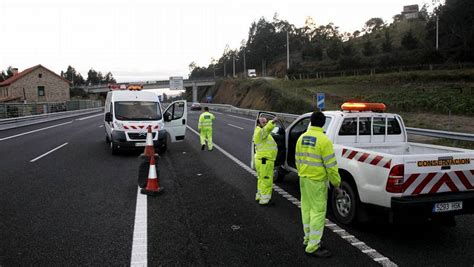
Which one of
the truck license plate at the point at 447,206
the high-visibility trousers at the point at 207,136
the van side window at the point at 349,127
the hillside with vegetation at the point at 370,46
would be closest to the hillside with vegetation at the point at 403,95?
the hillside with vegetation at the point at 370,46

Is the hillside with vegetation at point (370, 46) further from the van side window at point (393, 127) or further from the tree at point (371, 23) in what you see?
the van side window at point (393, 127)

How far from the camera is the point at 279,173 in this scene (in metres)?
A: 8.55

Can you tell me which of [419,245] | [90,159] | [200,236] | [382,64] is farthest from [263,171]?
[382,64]

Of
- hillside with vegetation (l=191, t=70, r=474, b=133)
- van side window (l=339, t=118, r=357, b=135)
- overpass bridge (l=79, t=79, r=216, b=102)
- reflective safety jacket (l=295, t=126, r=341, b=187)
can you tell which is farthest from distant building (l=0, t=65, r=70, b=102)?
reflective safety jacket (l=295, t=126, r=341, b=187)

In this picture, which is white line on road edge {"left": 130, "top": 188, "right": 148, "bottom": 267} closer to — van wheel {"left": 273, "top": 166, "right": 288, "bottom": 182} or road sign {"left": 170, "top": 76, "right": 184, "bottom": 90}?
van wheel {"left": 273, "top": 166, "right": 288, "bottom": 182}

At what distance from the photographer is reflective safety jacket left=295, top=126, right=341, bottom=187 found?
15.5ft

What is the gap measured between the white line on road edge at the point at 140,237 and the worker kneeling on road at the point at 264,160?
2.03 m

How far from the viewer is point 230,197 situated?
7.27 m

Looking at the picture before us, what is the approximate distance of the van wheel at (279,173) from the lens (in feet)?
27.5

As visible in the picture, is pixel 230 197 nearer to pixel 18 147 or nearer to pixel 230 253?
pixel 230 253

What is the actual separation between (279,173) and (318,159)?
151 inches

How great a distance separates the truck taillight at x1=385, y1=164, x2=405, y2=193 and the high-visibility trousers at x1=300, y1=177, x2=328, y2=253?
0.85m

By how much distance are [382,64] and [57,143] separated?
58359 millimetres

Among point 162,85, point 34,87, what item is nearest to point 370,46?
point 162,85
